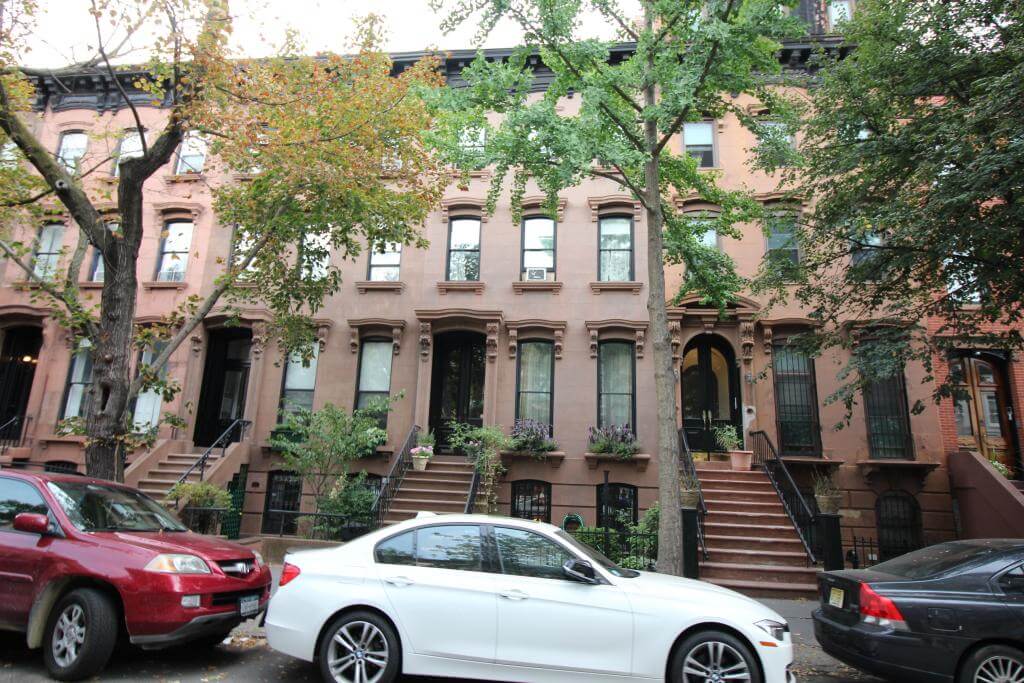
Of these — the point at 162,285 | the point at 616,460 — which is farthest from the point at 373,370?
the point at 616,460

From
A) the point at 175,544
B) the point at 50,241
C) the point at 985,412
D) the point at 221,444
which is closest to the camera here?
the point at 175,544

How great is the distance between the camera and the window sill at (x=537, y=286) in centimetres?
1520

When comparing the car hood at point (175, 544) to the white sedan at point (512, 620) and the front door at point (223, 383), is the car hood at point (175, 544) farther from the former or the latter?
the front door at point (223, 383)

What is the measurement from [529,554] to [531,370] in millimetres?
9849

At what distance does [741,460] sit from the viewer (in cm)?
1316

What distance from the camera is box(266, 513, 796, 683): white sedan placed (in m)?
4.90

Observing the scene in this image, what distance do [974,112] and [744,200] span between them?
148 inches

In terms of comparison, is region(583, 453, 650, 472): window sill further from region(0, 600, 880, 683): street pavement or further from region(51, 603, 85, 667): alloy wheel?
region(51, 603, 85, 667): alloy wheel

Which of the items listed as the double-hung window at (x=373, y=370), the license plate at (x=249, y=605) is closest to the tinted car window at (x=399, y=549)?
the license plate at (x=249, y=605)

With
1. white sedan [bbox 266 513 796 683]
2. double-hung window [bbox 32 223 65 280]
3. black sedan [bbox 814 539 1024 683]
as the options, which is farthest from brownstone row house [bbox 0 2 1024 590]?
white sedan [bbox 266 513 796 683]

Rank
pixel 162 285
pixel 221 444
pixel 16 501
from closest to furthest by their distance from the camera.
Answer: pixel 16 501 < pixel 221 444 < pixel 162 285

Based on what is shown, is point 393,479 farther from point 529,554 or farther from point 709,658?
point 709,658

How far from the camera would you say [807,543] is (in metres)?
10.9

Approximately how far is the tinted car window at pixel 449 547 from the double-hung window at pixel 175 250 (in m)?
14.3
